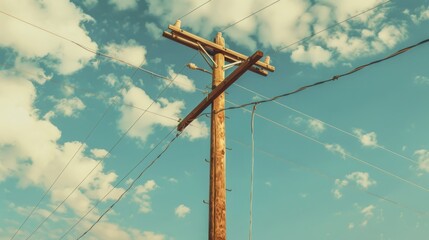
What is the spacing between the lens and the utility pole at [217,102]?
21.5 feet

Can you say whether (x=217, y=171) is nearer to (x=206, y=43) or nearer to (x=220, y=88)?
(x=220, y=88)

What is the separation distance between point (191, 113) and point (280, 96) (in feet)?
7.99

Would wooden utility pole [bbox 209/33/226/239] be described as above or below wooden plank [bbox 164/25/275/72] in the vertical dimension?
below

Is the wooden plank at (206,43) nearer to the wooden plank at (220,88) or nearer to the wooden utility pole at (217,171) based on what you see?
the wooden utility pole at (217,171)

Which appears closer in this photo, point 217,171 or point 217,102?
point 217,171

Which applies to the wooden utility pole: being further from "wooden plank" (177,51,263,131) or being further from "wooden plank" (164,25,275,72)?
"wooden plank" (164,25,275,72)

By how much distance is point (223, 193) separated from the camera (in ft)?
22.1

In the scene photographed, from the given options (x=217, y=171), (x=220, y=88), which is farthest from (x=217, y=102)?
(x=217, y=171)

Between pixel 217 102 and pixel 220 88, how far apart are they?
38cm

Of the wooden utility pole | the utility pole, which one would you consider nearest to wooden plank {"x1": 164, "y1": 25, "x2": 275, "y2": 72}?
the utility pole

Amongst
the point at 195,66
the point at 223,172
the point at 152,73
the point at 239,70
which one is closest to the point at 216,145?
the point at 223,172

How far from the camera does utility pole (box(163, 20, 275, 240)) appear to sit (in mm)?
6559

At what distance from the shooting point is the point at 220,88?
7.84m

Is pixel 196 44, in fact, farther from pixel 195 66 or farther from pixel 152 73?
pixel 152 73
